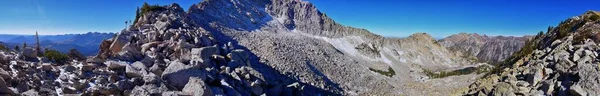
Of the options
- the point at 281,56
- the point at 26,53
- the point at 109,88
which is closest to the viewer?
the point at 109,88

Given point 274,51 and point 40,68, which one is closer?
point 40,68

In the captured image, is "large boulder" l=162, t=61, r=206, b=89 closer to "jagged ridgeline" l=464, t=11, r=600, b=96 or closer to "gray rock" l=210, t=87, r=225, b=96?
"gray rock" l=210, t=87, r=225, b=96

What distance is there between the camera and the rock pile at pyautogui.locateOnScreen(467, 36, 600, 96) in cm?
2167

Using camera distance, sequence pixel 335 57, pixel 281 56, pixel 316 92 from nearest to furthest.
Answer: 1. pixel 316 92
2. pixel 281 56
3. pixel 335 57

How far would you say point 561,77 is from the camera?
79.0ft

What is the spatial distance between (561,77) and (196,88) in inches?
777

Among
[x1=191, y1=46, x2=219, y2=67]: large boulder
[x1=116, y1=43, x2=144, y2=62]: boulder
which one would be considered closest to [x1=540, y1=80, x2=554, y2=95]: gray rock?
[x1=191, y1=46, x2=219, y2=67]: large boulder

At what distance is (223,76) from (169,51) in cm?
736

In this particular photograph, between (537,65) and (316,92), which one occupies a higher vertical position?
(537,65)

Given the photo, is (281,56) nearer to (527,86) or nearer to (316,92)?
(316,92)

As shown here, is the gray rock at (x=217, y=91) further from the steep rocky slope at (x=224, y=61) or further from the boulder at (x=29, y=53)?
the boulder at (x=29, y=53)

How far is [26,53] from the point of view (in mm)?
21984

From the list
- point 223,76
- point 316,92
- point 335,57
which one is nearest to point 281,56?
point 316,92

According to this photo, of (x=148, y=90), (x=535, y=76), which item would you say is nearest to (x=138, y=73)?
(x=148, y=90)
